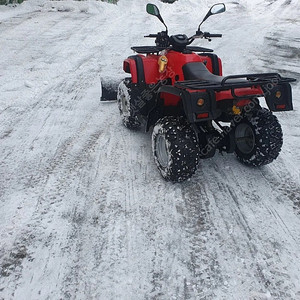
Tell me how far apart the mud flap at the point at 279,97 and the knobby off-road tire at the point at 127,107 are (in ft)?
6.25

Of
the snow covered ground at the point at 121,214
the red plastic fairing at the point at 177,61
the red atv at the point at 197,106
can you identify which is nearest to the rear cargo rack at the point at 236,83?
the red atv at the point at 197,106

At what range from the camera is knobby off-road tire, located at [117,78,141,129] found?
449 cm

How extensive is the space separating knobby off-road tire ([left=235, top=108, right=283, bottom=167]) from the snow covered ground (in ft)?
0.68

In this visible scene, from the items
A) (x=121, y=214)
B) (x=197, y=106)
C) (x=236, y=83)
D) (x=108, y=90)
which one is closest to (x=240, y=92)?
(x=236, y=83)

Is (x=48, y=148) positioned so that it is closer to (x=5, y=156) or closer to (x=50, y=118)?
(x=5, y=156)

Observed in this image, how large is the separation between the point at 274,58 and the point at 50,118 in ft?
21.9

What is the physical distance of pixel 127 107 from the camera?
15.2 feet

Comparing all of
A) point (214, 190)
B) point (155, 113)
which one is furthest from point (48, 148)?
point (214, 190)

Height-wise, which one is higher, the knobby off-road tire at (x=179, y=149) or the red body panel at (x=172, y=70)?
the red body panel at (x=172, y=70)

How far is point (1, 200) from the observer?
3107 mm

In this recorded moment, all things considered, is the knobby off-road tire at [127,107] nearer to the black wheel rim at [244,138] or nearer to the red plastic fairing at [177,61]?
the red plastic fairing at [177,61]

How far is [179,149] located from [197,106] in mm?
469

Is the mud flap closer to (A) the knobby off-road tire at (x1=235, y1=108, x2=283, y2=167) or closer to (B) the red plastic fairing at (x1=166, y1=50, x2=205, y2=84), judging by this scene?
(A) the knobby off-road tire at (x1=235, y1=108, x2=283, y2=167)

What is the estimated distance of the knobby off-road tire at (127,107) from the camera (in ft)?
14.7
